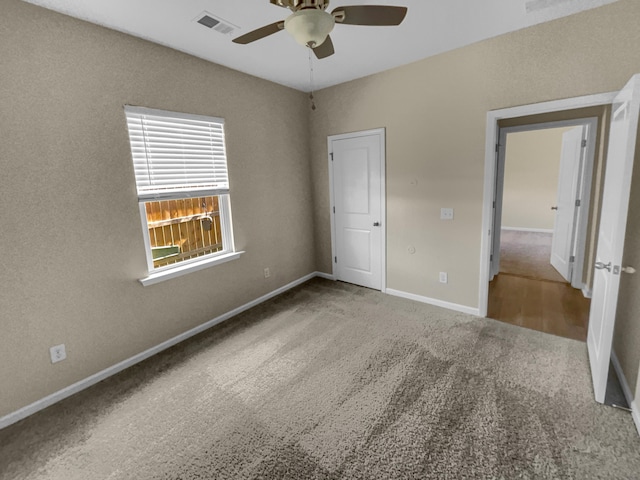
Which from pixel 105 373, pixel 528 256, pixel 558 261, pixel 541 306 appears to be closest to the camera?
pixel 105 373

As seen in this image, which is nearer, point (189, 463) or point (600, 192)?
point (189, 463)

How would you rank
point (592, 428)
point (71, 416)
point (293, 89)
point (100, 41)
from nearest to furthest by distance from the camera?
point (592, 428)
point (71, 416)
point (100, 41)
point (293, 89)

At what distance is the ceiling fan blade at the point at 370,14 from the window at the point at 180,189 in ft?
5.94

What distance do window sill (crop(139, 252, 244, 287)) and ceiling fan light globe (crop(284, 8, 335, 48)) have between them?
7.26ft

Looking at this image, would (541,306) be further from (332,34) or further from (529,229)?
(529,229)

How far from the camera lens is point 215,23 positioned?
7.45ft

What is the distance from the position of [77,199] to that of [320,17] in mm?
2081

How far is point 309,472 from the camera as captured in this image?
5.13 feet

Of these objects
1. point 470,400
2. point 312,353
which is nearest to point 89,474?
point 312,353

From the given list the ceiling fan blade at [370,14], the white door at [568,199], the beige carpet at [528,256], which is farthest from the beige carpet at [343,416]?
the ceiling fan blade at [370,14]

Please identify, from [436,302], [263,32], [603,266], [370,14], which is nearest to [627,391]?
[603,266]

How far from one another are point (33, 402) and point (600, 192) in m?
5.42

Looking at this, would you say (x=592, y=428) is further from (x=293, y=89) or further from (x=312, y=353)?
(x=293, y=89)

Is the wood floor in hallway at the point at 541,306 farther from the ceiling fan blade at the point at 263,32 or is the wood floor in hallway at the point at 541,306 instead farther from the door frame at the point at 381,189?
the ceiling fan blade at the point at 263,32
